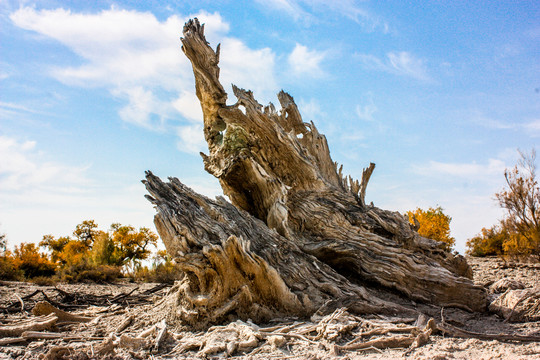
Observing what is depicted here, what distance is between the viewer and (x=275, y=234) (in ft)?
21.2

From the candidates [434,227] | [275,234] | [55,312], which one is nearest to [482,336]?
[275,234]

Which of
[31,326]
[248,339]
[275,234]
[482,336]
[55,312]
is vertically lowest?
[482,336]

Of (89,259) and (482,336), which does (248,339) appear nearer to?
(482,336)

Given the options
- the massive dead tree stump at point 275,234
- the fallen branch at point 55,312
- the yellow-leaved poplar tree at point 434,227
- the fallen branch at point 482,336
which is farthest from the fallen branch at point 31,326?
the yellow-leaved poplar tree at point 434,227

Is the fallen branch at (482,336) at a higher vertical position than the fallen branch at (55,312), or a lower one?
lower

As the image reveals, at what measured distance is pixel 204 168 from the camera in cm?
864

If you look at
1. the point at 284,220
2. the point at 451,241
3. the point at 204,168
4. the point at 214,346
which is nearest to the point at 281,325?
the point at 214,346

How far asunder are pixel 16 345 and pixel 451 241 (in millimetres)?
16510

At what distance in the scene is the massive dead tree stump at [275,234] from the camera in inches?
212

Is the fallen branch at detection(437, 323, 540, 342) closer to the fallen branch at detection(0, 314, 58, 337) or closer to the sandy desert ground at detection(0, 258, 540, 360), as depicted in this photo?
the sandy desert ground at detection(0, 258, 540, 360)

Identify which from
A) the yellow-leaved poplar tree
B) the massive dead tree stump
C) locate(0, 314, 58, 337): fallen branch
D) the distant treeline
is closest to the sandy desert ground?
locate(0, 314, 58, 337): fallen branch

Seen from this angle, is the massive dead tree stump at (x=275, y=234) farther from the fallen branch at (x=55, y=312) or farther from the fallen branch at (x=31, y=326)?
the fallen branch at (x=31, y=326)

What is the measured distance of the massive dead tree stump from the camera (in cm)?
538

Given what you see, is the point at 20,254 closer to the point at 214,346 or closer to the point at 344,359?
the point at 214,346
